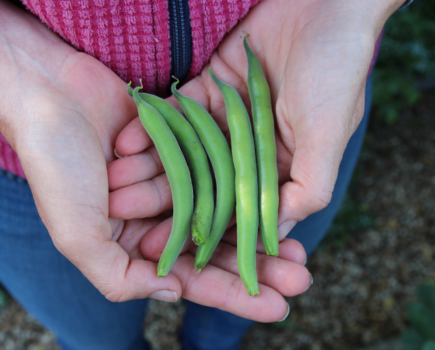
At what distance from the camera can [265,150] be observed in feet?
8.04

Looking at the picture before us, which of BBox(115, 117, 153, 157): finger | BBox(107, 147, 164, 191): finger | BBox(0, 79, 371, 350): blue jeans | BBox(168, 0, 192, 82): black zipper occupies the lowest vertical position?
BBox(0, 79, 371, 350): blue jeans

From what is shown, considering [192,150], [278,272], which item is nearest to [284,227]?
[278,272]

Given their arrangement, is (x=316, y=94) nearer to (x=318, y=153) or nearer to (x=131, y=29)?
(x=318, y=153)

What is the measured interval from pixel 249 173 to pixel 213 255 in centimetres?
57

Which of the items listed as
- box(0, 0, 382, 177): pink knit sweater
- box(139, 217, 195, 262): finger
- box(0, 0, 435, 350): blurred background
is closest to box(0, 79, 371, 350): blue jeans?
box(0, 0, 382, 177): pink knit sweater

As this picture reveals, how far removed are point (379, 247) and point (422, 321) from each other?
4.74ft

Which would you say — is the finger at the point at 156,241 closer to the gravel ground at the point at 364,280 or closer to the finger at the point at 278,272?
the finger at the point at 278,272

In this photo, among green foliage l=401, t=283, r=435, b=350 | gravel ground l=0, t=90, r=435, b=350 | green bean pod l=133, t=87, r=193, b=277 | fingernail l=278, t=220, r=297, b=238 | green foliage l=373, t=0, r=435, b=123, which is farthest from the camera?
green foliage l=373, t=0, r=435, b=123

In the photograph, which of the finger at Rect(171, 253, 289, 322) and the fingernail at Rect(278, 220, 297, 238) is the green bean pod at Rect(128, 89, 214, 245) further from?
the fingernail at Rect(278, 220, 297, 238)

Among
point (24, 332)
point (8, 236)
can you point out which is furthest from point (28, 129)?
point (24, 332)

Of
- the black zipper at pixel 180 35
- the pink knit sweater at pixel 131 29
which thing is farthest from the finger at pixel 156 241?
the black zipper at pixel 180 35

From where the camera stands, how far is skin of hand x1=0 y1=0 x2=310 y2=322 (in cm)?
206

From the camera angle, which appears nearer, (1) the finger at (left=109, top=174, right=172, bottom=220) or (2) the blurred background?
(1) the finger at (left=109, top=174, right=172, bottom=220)

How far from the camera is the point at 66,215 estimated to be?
2.03m
